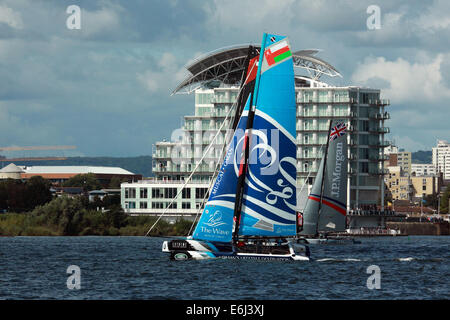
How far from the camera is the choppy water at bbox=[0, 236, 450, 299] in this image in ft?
142

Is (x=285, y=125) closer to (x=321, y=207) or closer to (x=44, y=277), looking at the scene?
(x=44, y=277)

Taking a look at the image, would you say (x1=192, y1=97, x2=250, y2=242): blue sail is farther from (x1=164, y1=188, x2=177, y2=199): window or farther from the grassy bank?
(x1=164, y1=188, x2=177, y2=199): window

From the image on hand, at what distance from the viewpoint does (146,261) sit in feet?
207

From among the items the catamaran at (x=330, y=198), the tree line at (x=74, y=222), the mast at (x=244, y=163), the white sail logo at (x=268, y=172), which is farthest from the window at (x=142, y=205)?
the white sail logo at (x=268, y=172)

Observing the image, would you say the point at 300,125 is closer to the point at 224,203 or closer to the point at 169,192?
the point at 169,192

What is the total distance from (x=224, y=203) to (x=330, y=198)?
4085 cm

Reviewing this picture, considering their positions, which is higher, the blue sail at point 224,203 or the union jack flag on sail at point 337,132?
the union jack flag on sail at point 337,132

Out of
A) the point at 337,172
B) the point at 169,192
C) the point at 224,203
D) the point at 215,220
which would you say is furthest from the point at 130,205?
the point at 215,220

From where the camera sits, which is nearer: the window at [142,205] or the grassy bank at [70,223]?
the grassy bank at [70,223]

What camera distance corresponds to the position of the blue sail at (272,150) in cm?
5500

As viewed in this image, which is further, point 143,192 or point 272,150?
point 143,192

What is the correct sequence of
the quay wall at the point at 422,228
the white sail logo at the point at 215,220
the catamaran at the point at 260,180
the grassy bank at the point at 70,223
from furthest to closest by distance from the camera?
the quay wall at the point at 422,228 < the grassy bank at the point at 70,223 < the white sail logo at the point at 215,220 < the catamaran at the point at 260,180

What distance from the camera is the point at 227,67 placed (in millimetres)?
164250

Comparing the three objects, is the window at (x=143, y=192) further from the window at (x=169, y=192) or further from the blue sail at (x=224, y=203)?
the blue sail at (x=224, y=203)
